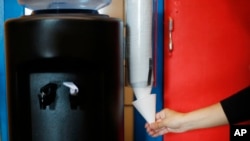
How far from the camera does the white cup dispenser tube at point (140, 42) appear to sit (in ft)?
3.49

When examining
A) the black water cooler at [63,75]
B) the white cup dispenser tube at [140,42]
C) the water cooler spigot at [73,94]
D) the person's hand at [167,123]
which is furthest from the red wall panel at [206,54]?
the water cooler spigot at [73,94]

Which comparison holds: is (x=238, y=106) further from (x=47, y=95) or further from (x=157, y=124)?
(x=47, y=95)

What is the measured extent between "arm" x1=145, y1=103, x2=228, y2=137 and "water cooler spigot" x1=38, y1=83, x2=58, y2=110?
435 mm

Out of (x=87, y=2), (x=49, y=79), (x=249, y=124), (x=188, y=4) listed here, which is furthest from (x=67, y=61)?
(x=249, y=124)

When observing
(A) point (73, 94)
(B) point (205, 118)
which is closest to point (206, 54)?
(B) point (205, 118)

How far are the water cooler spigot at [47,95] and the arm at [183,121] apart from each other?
0.43 m

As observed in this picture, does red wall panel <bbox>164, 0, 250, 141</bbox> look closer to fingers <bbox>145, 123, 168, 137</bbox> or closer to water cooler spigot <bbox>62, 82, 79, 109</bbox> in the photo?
fingers <bbox>145, 123, 168, 137</bbox>

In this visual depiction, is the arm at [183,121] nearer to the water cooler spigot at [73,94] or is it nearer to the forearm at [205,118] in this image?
the forearm at [205,118]

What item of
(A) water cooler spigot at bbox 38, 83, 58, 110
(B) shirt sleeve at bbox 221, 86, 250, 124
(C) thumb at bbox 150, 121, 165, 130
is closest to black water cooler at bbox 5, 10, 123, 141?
(A) water cooler spigot at bbox 38, 83, 58, 110

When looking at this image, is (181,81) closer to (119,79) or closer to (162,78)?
(162,78)

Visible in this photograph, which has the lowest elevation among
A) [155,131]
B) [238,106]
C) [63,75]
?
[155,131]

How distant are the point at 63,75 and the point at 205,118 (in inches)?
21.5

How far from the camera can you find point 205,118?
1.14 m

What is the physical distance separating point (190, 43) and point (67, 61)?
1.81ft
